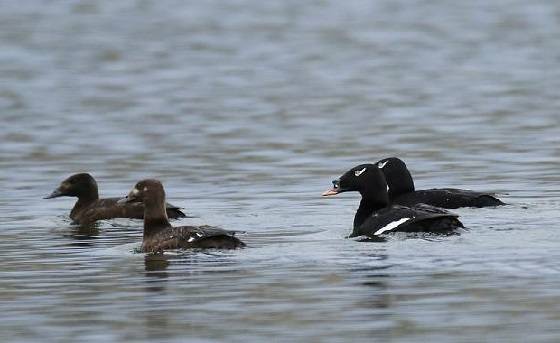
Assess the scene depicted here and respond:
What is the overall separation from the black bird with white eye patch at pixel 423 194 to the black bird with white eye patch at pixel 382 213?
1.30m

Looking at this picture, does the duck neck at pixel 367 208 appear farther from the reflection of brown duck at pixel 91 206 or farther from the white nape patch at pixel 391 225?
the reflection of brown duck at pixel 91 206

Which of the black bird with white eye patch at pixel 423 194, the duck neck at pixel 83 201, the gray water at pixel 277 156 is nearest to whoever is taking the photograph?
the gray water at pixel 277 156

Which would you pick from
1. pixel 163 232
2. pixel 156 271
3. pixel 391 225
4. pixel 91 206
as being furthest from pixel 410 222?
pixel 91 206

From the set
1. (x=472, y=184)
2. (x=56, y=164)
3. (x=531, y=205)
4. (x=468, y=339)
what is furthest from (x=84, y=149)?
(x=468, y=339)

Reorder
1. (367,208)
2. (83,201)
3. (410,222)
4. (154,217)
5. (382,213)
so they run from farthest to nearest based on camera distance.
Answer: (83,201) < (367,208) < (382,213) < (154,217) < (410,222)

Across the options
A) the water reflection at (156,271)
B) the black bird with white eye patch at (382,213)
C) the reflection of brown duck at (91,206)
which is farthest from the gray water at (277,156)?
the black bird with white eye patch at (382,213)

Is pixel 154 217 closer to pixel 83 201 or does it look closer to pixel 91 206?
pixel 91 206

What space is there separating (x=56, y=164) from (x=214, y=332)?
13.8 metres

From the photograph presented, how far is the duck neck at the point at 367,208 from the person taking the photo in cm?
1875

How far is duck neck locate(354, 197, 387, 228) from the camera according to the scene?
1875 cm

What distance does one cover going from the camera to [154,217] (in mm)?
18234

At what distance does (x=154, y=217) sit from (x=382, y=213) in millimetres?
2320

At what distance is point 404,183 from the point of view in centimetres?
2102

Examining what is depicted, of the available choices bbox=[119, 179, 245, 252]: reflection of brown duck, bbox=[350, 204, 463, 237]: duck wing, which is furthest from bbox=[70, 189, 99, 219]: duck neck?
bbox=[350, 204, 463, 237]: duck wing
